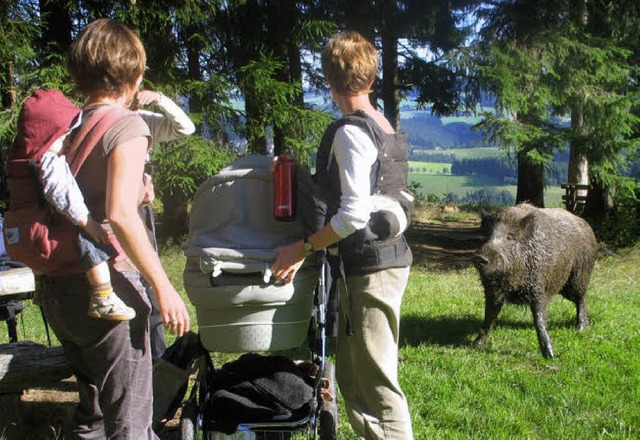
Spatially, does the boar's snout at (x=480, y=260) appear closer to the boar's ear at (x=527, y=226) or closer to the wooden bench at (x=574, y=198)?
the boar's ear at (x=527, y=226)

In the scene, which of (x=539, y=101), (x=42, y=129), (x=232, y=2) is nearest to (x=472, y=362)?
(x=42, y=129)

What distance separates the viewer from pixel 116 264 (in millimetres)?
2652

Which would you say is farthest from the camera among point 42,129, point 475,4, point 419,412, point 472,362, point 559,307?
point 475,4

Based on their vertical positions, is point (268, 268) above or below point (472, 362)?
above

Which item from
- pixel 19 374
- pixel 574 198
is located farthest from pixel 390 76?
pixel 19 374

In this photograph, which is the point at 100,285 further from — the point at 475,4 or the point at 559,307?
the point at 475,4

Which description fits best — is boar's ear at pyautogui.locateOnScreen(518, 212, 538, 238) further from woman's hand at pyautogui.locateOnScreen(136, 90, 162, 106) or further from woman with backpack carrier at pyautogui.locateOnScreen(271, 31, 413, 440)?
woman's hand at pyautogui.locateOnScreen(136, 90, 162, 106)

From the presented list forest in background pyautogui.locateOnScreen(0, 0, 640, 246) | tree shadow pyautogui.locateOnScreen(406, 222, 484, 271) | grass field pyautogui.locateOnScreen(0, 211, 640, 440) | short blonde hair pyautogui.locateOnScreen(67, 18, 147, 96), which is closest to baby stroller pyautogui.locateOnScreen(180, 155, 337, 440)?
short blonde hair pyautogui.locateOnScreen(67, 18, 147, 96)

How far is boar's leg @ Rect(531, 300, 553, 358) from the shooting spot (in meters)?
6.02

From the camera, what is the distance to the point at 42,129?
2.51 metres

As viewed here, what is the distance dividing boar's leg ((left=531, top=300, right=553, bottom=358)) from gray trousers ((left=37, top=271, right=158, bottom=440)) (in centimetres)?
425

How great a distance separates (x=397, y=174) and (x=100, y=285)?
4.70ft

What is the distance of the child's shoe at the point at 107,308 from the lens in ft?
8.19

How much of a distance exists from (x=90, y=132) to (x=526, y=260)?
4.56 metres
